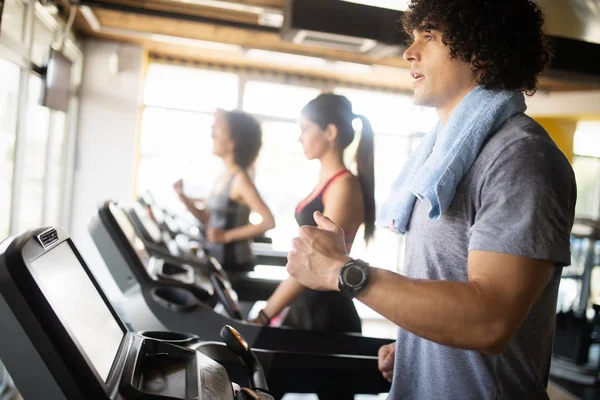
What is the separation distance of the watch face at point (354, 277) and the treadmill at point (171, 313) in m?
1.19

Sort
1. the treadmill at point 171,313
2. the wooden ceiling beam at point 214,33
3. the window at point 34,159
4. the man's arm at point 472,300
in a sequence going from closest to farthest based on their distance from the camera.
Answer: the man's arm at point 472,300, the treadmill at point 171,313, the window at point 34,159, the wooden ceiling beam at point 214,33

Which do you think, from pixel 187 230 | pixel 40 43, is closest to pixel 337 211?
pixel 187 230

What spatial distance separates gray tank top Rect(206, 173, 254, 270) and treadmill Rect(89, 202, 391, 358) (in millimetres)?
1321

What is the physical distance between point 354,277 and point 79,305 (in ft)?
1.56

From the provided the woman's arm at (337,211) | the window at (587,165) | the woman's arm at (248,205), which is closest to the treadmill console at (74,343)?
the woman's arm at (337,211)

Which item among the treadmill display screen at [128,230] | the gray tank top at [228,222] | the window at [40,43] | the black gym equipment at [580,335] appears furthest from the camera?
the black gym equipment at [580,335]

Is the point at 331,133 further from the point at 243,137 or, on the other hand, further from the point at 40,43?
the point at 40,43

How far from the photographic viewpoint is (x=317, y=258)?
3.22 feet

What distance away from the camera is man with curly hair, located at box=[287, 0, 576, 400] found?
35.1 inches

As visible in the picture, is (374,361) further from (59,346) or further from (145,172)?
(145,172)

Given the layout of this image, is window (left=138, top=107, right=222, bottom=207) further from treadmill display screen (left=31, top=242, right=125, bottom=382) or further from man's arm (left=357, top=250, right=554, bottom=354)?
man's arm (left=357, top=250, right=554, bottom=354)

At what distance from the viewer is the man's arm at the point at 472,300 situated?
88 centimetres

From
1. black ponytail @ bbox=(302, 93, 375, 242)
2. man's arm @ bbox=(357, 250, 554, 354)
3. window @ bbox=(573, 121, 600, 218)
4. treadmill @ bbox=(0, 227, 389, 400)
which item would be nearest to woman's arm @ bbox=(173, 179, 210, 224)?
black ponytail @ bbox=(302, 93, 375, 242)

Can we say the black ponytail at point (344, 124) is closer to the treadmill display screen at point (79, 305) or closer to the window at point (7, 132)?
the treadmill display screen at point (79, 305)
